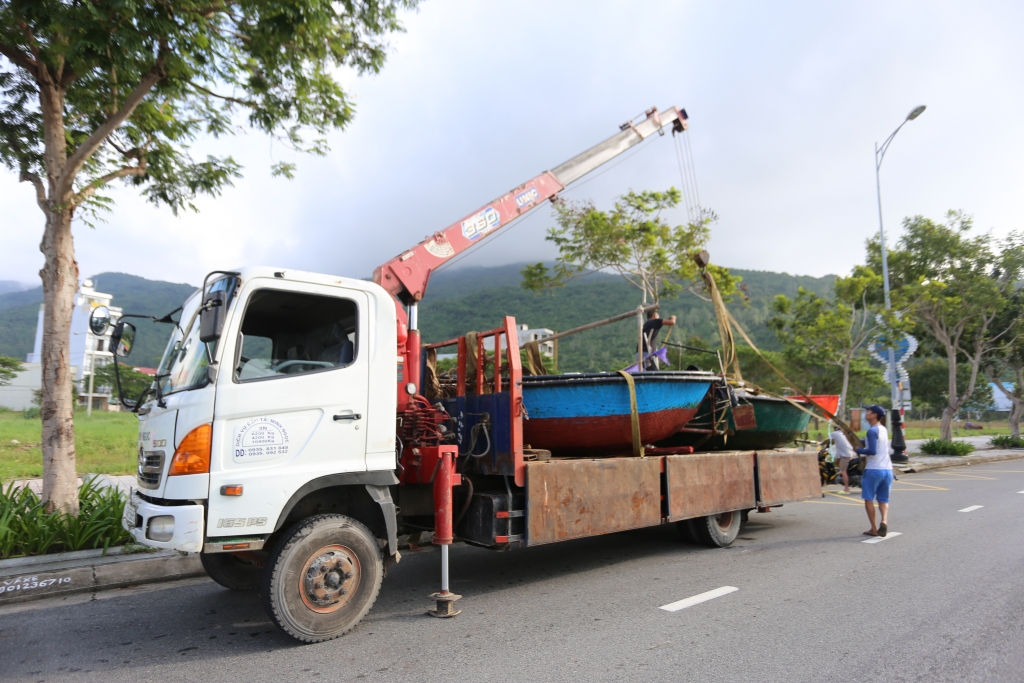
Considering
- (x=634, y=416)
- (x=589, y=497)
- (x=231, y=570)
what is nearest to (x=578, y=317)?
(x=634, y=416)

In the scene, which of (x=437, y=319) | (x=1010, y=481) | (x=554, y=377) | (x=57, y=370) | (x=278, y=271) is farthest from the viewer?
(x=437, y=319)

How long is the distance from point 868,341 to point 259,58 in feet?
62.8

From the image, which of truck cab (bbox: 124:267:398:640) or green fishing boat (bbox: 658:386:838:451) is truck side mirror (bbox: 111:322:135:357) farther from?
green fishing boat (bbox: 658:386:838:451)

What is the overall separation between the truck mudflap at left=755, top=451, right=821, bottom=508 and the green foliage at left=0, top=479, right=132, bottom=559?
23.1ft

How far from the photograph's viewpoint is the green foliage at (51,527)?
5945mm

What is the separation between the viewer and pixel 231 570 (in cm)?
515

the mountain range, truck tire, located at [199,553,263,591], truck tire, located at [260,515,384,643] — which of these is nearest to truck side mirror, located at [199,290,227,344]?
truck tire, located at [260,515,384,643]

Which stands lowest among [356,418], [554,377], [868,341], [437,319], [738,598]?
[738,598]

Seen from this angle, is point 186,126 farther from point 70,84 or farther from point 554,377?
point 554,377

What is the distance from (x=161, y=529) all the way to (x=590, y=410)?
3.55m

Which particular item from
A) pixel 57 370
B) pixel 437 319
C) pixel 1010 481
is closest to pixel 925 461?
pixel 1010 481

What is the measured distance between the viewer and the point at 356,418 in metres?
A: 4.39

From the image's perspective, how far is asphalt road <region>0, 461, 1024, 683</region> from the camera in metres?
3.69

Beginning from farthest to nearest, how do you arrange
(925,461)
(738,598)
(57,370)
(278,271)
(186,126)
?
1. (925,461)
2. (186,126)
3. (57,370)
4. (738,598)
5. (278,271)
